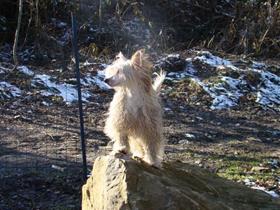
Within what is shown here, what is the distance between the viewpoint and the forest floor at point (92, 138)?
639 cm

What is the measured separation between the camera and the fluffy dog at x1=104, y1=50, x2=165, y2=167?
14.4ft

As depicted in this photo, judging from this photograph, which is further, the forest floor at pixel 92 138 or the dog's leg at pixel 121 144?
the forest floor at pixel 92 138

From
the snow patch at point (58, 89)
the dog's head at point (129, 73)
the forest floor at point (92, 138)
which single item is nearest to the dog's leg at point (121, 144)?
the dog's head at point (129, 73)

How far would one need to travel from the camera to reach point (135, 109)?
14.5 ft

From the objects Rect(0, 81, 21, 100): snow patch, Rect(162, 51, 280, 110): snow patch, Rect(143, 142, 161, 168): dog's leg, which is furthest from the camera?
Rect(162, 51, 280, 110): snow patch

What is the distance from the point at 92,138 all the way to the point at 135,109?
3.54 meters

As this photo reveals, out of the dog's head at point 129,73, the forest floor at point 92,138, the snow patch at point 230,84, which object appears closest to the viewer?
the dog's head at point 129,73

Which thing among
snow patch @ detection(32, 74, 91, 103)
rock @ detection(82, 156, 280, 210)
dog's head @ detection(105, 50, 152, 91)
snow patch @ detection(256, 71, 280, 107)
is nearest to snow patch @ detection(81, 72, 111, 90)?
snow patch @ detection(32, 74, 91, 103)

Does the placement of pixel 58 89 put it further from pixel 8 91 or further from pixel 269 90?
pixel 269 90

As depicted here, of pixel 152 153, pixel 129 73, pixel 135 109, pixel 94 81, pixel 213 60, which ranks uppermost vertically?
pixel 129 73

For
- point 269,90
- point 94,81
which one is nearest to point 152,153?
point 94,81

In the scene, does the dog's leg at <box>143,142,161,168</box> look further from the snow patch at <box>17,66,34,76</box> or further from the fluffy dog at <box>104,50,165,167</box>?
Answer: the snow patch at <box>17,66,34,76</box>

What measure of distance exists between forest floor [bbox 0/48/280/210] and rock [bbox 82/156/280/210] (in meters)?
1.43

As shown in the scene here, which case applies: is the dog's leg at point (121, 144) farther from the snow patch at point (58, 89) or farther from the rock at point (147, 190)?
the snow patch at point (58, 89)
